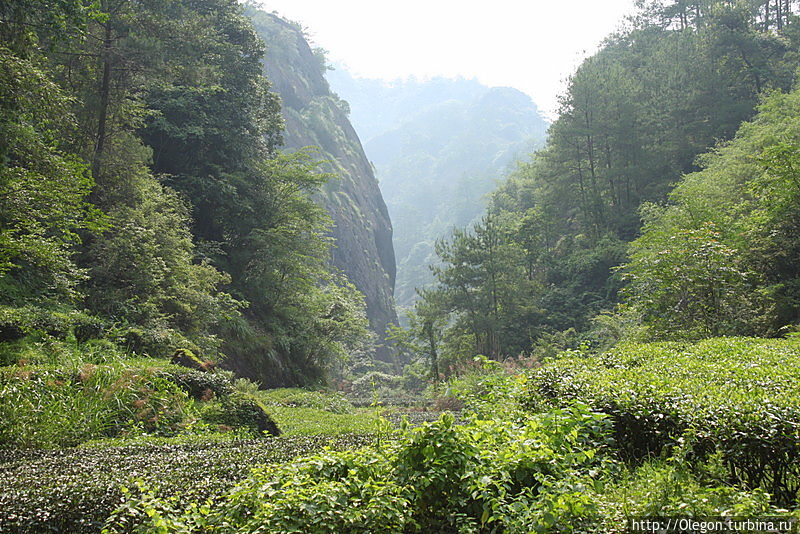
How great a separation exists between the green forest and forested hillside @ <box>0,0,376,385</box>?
77 millimetres

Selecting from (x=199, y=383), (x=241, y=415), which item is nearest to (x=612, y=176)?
(x=199, y=383)

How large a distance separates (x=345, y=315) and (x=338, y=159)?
3403cm

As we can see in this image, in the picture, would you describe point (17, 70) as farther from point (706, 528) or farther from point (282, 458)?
point (706, 528)

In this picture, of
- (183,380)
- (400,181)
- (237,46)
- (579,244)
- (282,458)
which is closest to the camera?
(282,458)

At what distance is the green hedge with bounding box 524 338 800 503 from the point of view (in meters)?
3.09

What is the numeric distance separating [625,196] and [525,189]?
12125 mm

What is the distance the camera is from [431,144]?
149 metres

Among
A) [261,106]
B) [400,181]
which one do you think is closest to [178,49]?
[261,106]

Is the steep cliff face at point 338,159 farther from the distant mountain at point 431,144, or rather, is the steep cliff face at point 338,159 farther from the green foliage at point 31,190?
the distant mountain at point 431,144

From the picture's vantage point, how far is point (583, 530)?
106 inches

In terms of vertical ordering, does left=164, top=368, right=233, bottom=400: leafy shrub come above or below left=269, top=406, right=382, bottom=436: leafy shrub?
above

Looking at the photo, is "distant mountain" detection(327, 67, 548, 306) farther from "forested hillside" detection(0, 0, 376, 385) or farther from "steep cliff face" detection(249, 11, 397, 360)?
"forested hillside" detection(0, 0, 376, 385)

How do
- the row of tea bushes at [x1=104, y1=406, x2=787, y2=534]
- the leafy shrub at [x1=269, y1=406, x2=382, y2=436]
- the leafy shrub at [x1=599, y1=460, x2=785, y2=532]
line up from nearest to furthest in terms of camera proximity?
the leafy shrub at [x1=599, y1=460, x2=785, y2=532] < the row of tea bushes at [x1=104, y1=406, x2=787, y2=534] < the leafy shrub at [x1=269, y1=406, x2=382, y2=436]

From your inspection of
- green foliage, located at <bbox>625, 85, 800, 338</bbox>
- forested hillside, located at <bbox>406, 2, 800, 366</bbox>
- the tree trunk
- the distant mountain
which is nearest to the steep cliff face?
forested hillside, located at <bbox>406, 2, 800, 366</bbox>
